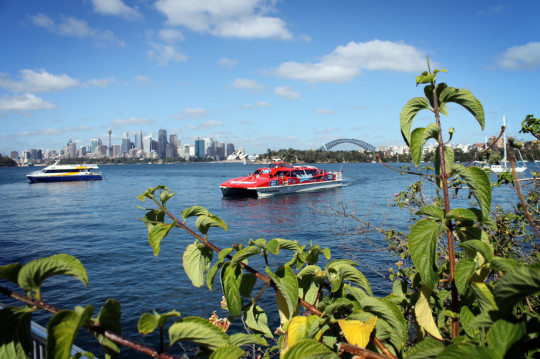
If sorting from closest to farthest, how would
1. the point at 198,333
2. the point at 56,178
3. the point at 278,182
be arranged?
1. the point at 198,333
2. the point at 278,182
3. the point at 56,178

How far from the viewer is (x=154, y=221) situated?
5.12 ft

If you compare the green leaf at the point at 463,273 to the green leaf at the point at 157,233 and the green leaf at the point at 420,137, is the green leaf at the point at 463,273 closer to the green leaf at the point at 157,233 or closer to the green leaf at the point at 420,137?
the green leaf at the point at 420,137

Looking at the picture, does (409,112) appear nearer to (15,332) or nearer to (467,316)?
(467,316)

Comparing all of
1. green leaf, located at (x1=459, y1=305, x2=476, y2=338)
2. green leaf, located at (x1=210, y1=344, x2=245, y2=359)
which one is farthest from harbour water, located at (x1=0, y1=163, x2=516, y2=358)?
green leaf, located at (x1=210, y1=344, x2=245, y2=359)

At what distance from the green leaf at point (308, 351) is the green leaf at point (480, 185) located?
63 centimetres

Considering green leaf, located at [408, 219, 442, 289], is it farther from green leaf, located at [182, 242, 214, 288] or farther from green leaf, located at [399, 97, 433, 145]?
green leaf, located at [182, 242, 214, 288]

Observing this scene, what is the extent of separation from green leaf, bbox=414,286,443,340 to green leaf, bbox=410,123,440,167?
50 centimetres

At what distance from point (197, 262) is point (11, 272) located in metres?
0.77

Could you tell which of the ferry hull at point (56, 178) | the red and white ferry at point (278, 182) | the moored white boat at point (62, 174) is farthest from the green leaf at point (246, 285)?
the ferry hull at point (56, 178)

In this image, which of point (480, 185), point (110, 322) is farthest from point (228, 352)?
point (480, 185)

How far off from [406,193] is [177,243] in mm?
13358

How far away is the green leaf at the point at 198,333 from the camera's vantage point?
3.16 feet

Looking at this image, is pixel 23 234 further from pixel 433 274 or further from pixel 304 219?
pixel 433 274

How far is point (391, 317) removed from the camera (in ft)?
3.99
